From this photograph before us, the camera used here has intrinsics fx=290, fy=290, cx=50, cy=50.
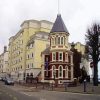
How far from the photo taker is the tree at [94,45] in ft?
178

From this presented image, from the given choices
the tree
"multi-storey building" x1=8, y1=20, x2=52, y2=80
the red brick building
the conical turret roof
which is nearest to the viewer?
the tree

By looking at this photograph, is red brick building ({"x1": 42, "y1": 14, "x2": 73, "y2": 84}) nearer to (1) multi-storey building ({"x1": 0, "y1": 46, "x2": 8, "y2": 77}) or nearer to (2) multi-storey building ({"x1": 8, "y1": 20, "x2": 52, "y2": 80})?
(2) multi-storey building ({"x1": 8, "y1": 20, "x2": 52, "y2": 80})

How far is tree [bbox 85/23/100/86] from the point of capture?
178ft

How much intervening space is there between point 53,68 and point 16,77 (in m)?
42.6

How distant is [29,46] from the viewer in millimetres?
93250

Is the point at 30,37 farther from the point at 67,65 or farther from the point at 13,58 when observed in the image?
the point at 67,65

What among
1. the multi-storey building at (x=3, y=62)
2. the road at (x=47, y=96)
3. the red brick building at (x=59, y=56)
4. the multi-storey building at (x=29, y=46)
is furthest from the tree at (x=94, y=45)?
the multi-storey building at (x=3, y=62)

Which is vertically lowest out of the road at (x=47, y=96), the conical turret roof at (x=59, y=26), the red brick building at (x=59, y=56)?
the road at (x=47, y=96)

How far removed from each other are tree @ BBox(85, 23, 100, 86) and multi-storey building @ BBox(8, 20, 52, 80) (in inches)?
1315

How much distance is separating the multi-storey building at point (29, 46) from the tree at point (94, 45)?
33.4 metres

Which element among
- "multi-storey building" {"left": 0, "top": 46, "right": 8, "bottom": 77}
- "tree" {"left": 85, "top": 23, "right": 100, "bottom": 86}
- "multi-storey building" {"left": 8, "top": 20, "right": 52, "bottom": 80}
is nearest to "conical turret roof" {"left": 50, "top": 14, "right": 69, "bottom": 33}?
"tree" {"left": 85, "top": 23, "right": 100, "bottom": 86}

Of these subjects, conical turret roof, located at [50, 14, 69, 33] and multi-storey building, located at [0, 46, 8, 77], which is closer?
conical turret roof, located at [50, 14, 69, 33]

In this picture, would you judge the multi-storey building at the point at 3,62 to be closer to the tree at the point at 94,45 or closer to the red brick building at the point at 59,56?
the red brick building at the point at 59,56

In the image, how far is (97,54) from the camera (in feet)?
177
